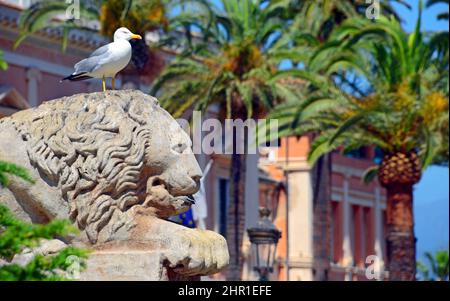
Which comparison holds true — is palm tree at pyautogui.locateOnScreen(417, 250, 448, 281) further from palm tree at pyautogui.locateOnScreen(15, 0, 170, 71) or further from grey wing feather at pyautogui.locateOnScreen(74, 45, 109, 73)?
grey wing feather at pyautogui.locateOnScreen(74, 45, 109, 73)

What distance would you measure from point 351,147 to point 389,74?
2.14m

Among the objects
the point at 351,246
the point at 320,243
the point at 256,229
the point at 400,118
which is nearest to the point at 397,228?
the point at 400,118

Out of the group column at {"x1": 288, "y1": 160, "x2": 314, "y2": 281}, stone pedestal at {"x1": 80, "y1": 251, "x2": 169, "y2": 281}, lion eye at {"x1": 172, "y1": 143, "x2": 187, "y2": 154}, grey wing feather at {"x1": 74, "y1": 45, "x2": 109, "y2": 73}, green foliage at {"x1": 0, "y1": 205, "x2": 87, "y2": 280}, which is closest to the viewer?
green foliage at {"x1": 0, "y1": 205, "x2": 87, "y2": 280}

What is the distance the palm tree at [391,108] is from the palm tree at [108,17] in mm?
3214

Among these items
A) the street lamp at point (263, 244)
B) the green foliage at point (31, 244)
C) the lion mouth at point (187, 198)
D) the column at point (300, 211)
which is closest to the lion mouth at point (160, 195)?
the lion mouth at point (187, 198)

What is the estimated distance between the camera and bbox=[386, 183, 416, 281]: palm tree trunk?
103 ft

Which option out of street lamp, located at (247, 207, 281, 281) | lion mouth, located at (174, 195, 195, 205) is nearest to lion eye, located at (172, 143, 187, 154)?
lion mouth, located at (174, 195, 195, 205)

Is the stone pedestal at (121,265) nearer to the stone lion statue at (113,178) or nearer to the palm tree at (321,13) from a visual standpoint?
the stone lion statue at (113,178)

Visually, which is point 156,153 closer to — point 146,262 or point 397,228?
point 146,262

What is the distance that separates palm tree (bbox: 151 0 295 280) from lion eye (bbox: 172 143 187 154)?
86.0ft

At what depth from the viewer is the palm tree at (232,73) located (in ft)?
119

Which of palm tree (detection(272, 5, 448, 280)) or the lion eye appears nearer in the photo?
the lion eye

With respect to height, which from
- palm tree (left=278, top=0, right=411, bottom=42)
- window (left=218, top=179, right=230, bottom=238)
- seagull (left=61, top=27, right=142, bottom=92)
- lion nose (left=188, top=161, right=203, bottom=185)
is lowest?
lion nose (left=188, top=161, right=203, bottom=185)
